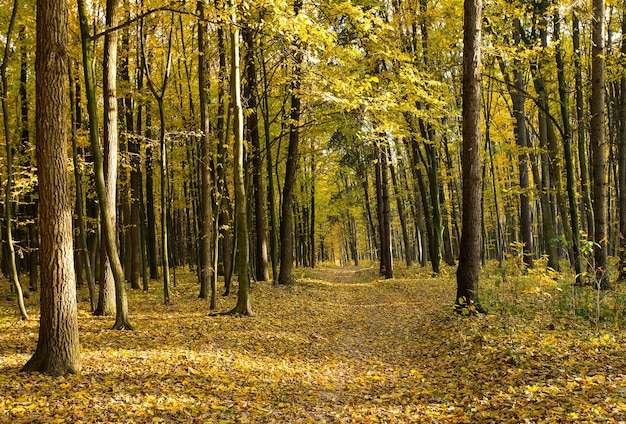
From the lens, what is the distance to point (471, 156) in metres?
9.73

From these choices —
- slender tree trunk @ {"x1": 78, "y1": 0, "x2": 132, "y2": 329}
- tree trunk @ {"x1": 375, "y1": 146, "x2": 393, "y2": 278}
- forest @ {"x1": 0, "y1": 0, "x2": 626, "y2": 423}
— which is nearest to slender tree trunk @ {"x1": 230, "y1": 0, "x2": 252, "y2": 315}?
forest @ {"x1": 0, "y1": 0, "x2": 626, "y2": 423}

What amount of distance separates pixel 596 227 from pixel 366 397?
8.44 meters

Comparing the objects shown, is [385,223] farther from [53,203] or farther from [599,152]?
[53,203]

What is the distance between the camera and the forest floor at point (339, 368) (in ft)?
16.9

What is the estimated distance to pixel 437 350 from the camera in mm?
8234

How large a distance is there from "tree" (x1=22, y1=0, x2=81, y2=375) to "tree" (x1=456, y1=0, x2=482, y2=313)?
25.5ft

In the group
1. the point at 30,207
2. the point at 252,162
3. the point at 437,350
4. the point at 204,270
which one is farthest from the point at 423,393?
the point at 30,207

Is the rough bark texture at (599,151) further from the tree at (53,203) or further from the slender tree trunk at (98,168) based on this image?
the tree at (53,203)

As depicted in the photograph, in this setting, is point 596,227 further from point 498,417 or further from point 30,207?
point 30,207

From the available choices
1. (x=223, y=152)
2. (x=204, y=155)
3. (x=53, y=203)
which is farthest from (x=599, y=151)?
(x=53, y=203)

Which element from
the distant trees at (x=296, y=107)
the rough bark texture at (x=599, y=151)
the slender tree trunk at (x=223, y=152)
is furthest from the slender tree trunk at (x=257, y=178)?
the rough bark texture at (x=599, y=151)

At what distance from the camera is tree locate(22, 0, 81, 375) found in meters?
6.21

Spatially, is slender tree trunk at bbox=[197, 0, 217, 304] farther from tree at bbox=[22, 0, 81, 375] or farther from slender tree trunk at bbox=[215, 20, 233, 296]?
tree at bbox=[22, 0, 81, 375]

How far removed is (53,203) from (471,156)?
27.3 ft
